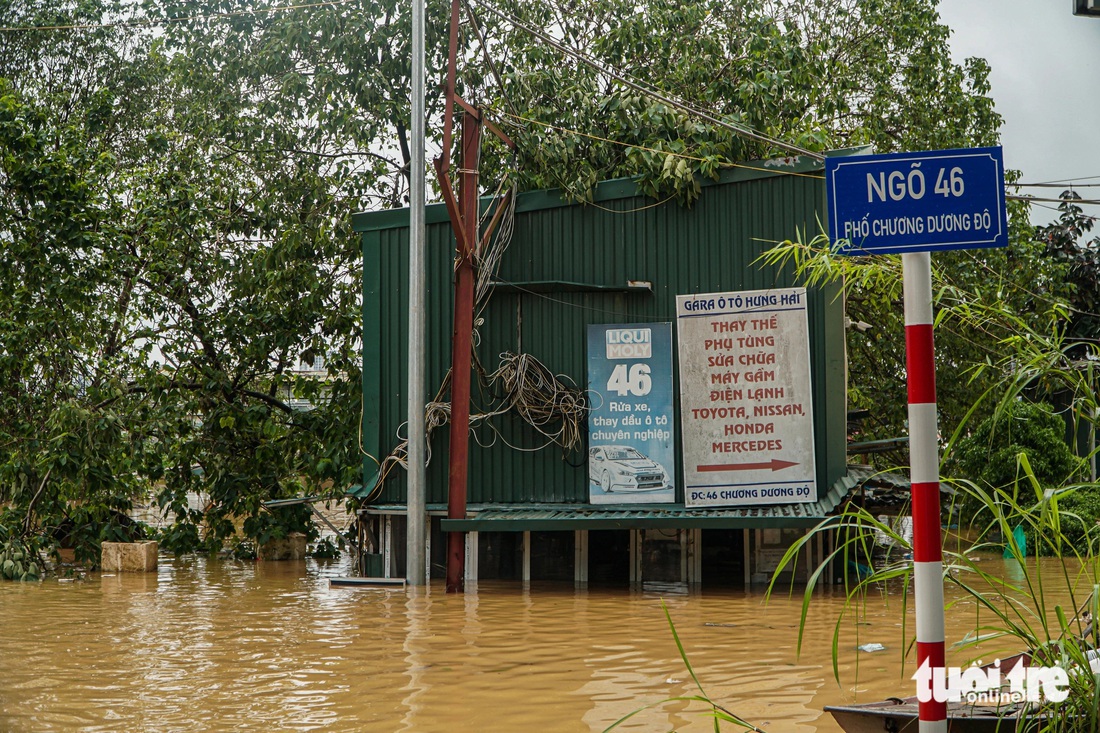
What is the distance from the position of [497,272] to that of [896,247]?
10.1 m

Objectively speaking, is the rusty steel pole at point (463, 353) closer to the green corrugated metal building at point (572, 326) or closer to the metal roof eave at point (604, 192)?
the green corrugated metal building at point (572, 326)

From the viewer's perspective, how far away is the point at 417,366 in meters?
12.4

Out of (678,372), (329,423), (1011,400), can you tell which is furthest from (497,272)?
(1011,400)

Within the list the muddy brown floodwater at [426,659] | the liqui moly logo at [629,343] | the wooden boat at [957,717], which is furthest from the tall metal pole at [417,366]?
the wooden boat at [957,717]

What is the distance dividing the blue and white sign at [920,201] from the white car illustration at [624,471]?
927 centimetres

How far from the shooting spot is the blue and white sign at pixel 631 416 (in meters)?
12.6

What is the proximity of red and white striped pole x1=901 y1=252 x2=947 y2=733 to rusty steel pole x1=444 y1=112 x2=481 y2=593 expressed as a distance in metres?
9.33

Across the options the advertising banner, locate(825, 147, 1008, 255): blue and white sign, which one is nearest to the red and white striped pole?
locate(825, 147, 1008, 255): blue and white sign

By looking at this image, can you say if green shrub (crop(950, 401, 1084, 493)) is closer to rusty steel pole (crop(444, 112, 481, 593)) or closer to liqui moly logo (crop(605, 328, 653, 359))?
liqui moly logo (crop(605, 328, 653, 359))

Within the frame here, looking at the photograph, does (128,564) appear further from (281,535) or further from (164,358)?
(164,358)

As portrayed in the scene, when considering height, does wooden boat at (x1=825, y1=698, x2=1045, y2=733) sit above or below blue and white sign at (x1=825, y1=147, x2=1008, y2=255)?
below

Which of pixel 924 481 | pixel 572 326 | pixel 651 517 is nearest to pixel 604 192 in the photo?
pixel 572 326

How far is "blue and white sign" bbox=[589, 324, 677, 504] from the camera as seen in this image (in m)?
12.6

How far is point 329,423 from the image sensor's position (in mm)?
17031
